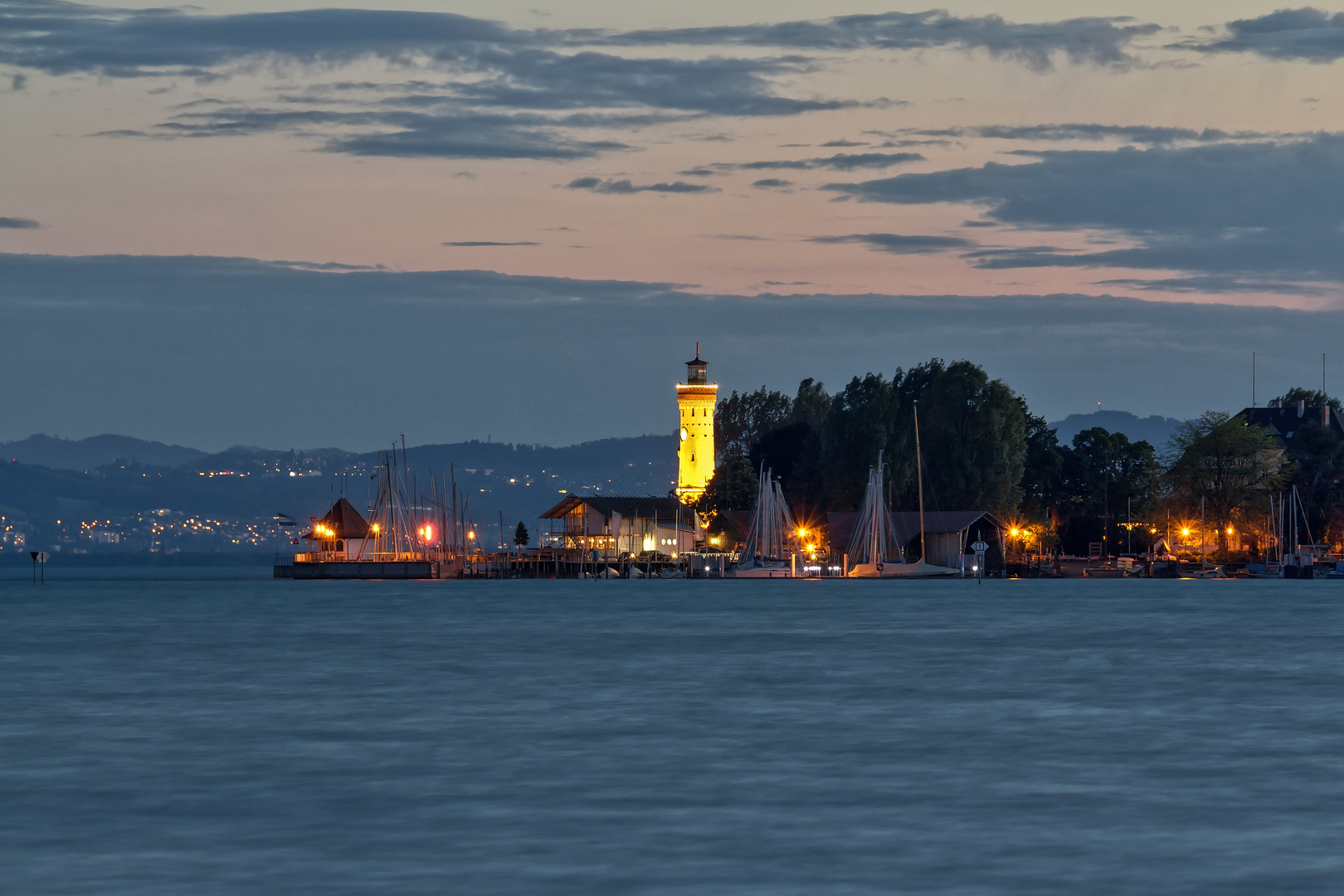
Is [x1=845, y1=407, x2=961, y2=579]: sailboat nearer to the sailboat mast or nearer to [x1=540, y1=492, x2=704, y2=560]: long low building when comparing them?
the sailboat mast

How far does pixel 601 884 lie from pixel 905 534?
416 ft

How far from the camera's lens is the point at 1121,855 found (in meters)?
22.3

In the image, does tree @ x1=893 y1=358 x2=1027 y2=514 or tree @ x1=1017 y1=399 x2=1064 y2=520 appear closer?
tree @ x1=893 y1=358 x2=1027 y2=514

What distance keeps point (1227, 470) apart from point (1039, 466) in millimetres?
17276

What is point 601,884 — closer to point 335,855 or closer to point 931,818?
point 335,855

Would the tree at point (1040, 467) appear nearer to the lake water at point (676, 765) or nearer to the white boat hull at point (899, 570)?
the white boat hull at point (899, 570)

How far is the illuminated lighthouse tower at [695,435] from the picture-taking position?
185 m

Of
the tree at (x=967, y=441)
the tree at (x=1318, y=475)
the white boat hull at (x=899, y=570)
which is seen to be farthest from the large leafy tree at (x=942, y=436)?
the tree at (x=1318, y=475)

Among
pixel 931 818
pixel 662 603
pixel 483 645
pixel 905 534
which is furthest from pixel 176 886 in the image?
pixel 905 534

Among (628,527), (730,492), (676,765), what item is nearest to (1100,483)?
(730,492)

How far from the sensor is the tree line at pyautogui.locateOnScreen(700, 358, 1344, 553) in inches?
5384

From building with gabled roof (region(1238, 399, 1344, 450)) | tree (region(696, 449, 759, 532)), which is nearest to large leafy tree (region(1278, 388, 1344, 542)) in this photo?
building with gabled roof (region(1238, 399, 1344, 450))

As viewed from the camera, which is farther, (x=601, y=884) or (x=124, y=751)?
(x=124, y=751)

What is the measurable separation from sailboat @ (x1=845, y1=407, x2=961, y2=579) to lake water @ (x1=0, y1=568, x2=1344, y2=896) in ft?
212
